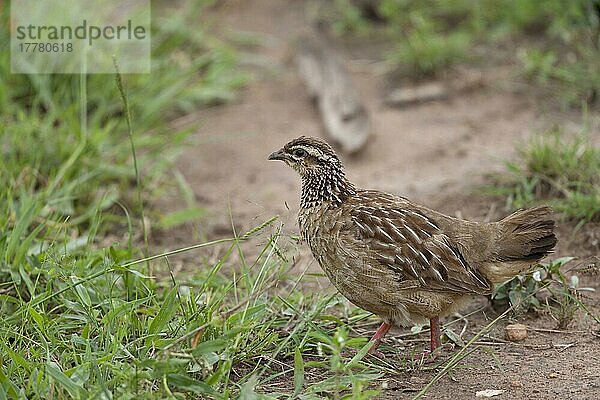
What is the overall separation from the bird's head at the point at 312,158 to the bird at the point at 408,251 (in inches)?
0.5

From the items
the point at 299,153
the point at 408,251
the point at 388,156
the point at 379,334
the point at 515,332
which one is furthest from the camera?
the point at 388,156

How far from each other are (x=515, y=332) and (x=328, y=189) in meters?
1.32

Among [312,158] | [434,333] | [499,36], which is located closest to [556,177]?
[434,333]

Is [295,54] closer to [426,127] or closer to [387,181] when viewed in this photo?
[426,127]

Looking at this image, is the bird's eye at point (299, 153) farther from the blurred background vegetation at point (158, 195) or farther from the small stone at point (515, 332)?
the small stone at point (515, 332)

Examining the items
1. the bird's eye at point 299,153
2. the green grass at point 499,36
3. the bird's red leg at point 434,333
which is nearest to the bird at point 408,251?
the bird's red leg at point 434,333

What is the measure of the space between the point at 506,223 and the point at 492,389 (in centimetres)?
96

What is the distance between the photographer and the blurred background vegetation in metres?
4.34

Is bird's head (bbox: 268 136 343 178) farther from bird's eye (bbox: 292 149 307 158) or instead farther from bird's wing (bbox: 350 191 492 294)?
bird's wing (bbox: 350 191 492 294)

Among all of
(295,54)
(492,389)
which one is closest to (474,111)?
(295,54)

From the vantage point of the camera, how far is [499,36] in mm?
9500

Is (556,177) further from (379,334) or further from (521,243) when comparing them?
(379,334)

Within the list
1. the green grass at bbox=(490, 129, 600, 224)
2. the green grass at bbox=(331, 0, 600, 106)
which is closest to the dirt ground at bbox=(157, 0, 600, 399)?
the green grass at bbox=(490, 129, 600, 224)

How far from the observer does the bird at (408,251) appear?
491cm
